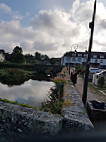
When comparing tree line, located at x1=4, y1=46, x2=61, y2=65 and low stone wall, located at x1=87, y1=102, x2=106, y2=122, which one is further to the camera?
tree line, located at x1=4, y1=46, x2=61, y2=65

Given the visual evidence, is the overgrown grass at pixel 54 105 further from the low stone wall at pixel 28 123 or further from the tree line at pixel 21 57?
the tree line at pixel 21 57

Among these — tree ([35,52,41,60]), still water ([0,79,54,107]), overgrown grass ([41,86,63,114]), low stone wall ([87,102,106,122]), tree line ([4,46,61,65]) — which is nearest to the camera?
low stone wall ([87,102,106,122])

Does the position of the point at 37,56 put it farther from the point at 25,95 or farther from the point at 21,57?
the point at 25,95

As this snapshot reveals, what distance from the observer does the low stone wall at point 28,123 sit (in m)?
2.02

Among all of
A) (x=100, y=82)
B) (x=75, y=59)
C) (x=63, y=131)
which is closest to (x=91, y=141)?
(x=63, y=131)

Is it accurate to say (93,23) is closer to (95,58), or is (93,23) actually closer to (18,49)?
(95,58)

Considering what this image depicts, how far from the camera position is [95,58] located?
1684 inches

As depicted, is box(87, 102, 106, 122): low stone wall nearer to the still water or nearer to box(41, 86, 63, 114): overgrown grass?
box(41, 86, 63, 114): overgrown grass

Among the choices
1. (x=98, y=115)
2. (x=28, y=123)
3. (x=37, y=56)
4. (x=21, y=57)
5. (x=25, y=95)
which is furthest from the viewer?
(x=37, y=56)

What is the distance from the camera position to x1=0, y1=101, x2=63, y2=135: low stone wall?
2.02 meters

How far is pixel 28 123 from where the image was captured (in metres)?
2.18

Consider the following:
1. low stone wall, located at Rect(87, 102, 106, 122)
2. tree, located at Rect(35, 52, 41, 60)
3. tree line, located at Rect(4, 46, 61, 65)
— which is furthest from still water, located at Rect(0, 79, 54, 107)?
tree, located at Rect(35, 52, 41, 60)

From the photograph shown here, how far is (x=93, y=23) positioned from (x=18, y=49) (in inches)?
2545

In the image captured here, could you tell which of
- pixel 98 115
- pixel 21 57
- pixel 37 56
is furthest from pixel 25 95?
pixel 37 56
